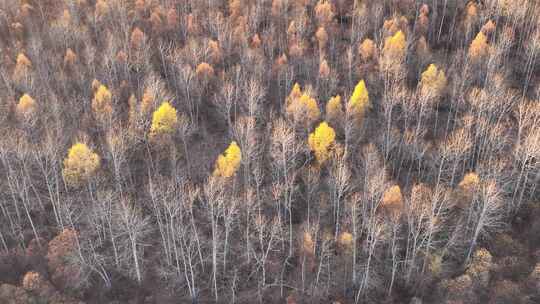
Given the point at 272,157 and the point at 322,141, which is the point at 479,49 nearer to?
the point at 322,141

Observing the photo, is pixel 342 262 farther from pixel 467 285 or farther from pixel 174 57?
pixel 174 57

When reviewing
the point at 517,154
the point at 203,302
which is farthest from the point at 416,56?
the point at 203,302

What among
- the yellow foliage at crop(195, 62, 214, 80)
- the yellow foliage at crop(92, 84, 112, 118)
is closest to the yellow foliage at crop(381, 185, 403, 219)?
the yellow foliage at crop(195, 62, 214, 80)

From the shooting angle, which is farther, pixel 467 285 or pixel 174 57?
pixel 174 57

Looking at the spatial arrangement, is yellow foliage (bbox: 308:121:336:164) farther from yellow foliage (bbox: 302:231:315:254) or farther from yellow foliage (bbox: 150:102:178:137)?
yellow foliage (bbox: 150:102:178:137)

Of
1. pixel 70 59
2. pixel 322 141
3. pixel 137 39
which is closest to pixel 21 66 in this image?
pixel 70 59

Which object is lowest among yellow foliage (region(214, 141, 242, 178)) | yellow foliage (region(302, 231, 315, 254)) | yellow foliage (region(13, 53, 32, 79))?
yellow foliage (region(302, 231, 315, 254))
